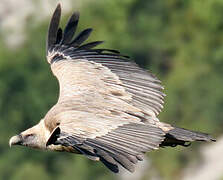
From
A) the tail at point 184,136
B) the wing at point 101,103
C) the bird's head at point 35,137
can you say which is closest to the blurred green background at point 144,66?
the wing at point 101,103

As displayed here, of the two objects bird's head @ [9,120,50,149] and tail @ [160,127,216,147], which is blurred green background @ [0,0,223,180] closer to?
bird's head @ [9,120,50,149]

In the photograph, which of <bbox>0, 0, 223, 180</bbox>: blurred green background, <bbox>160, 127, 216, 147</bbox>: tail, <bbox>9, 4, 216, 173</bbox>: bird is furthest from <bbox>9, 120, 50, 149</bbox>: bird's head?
<bbox>0, 0, 223, 180</bbox>: blurred green background

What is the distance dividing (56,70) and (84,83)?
1.06 m

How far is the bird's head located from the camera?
50.4ft

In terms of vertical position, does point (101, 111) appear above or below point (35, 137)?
above

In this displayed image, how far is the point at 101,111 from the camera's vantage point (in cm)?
1474

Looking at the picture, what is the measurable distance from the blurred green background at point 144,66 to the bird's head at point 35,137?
32.7 metres

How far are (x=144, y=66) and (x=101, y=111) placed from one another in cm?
4080

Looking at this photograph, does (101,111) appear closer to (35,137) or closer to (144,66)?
(35,137)

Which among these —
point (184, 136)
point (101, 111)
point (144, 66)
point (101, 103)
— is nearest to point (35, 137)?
point (101, 103)

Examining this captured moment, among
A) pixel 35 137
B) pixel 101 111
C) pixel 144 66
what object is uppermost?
pixel 101 111

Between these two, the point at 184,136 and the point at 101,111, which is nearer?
the point at 101,111

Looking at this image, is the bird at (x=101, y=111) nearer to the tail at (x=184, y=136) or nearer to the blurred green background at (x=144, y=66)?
the tail at (x=184, y=136)

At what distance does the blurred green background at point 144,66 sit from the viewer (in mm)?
51875
